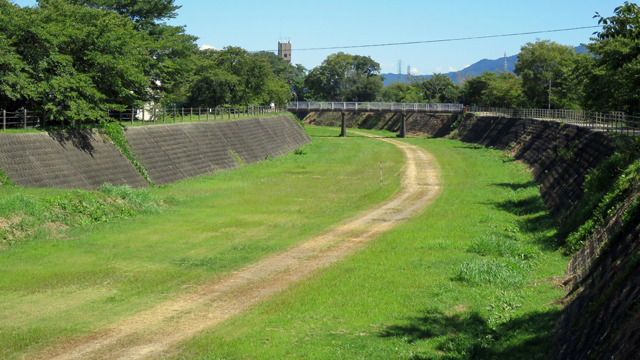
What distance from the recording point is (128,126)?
140 feet

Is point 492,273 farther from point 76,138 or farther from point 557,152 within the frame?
point 76,138

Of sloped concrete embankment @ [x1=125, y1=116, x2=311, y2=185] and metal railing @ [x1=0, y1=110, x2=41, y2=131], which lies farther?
sloped concrete embankment @ [x1=125, y1=116, x2=311, y2=185]

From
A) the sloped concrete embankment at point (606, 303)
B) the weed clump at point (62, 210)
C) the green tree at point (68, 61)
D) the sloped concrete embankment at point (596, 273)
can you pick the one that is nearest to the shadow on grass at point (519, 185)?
the sloped concrete embankment at point (596, 273)

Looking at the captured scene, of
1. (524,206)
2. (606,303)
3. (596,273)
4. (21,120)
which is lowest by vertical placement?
(524,206)

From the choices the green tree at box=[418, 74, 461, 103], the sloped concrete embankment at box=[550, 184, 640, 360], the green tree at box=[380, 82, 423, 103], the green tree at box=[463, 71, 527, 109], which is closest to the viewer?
the sloped concrete embankment at box=[550, 184, 640, 360]

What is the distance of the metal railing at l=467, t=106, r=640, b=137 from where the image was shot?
33.4 meters

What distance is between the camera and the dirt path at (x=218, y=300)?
12.4 m

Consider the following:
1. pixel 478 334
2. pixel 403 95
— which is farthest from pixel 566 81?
pixel 403 95

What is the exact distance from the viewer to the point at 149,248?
21.5m

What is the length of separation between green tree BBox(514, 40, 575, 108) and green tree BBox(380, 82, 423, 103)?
52.9m

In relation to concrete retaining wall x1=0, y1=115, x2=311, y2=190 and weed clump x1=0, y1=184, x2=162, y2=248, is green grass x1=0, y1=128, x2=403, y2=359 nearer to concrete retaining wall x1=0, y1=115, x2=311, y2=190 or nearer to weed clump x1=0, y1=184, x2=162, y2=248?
weed clump x1=0, y1=184, x2=162, y2=248

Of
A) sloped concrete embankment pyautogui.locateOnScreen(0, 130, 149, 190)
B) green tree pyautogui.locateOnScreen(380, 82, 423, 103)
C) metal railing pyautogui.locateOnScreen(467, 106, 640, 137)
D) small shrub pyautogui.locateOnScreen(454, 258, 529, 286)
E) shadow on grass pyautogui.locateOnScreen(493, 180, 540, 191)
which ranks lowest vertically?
small shrub pyautogui.locateOnScreen(454, 258, 529, 286)

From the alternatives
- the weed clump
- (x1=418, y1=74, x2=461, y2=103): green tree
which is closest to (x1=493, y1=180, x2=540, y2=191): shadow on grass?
the weed clump

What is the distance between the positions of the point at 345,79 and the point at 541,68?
74.8 m
